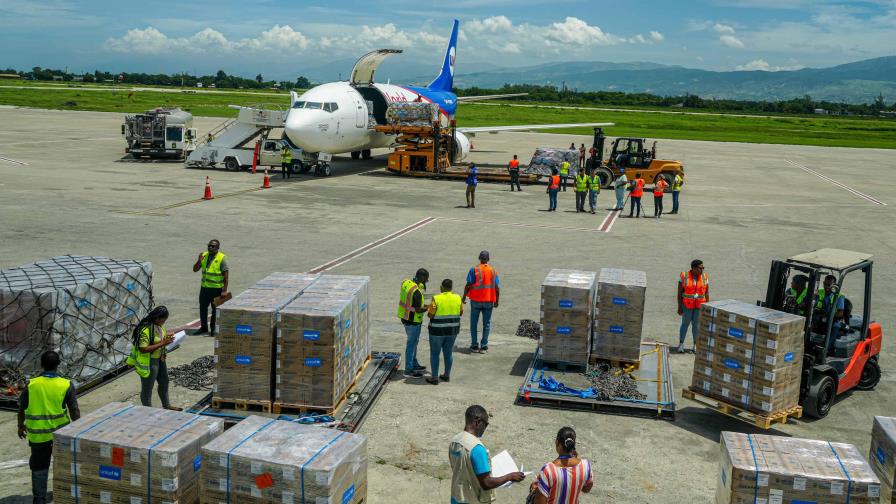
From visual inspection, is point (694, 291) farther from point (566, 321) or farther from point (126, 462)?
point (126, 462)

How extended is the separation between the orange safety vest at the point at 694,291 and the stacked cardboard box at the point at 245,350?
7.70m

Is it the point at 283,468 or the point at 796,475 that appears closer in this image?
the point at 283,468

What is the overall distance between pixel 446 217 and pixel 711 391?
58.7 ft

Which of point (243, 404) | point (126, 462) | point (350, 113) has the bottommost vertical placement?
point (243, 404)

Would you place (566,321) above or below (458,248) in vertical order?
above

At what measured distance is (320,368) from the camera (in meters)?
10.5

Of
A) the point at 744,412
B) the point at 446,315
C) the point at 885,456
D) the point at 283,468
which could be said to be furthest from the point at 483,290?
the point at 283,468

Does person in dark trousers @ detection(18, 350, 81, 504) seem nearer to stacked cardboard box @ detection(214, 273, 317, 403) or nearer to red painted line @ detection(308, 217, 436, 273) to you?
stacked cardboard box @ detection(214, 273, 317, 403)

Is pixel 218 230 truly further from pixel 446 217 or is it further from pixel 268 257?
pixel 446 217

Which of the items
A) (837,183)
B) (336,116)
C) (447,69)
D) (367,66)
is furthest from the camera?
(447,69)

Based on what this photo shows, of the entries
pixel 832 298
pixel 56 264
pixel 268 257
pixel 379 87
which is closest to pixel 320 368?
pixel 56 264

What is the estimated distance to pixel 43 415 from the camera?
821 centimetres

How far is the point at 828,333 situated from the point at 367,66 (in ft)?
113

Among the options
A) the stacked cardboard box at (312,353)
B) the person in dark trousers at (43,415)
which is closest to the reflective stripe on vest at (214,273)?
the stacked cardboard box at (312,353)
